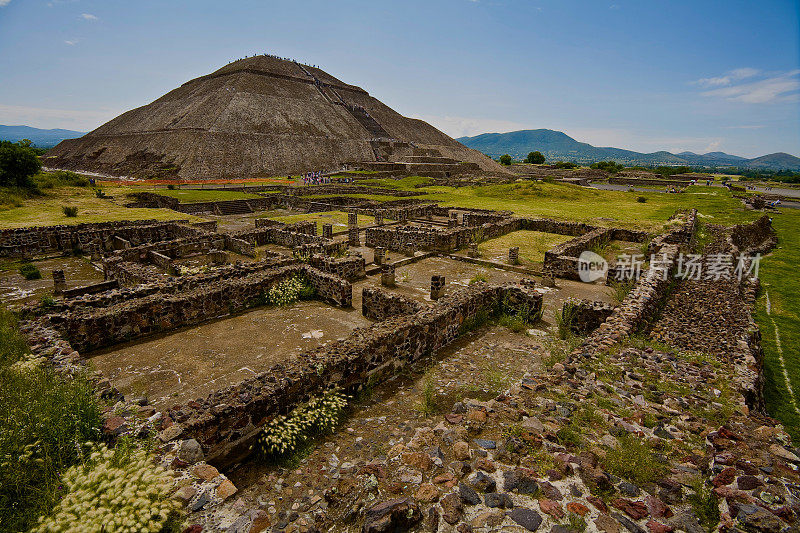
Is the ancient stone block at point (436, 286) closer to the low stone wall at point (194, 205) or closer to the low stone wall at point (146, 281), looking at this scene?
the low stone wall at point (146, 281)

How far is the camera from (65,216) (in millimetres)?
25797

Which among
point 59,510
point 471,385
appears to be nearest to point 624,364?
point 471,385

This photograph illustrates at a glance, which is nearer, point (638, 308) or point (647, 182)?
point (638, 308)

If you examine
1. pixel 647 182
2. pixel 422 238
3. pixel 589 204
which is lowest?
pixel 422 238

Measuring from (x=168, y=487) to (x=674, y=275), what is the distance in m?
18.8

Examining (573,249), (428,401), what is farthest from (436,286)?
(573,249)

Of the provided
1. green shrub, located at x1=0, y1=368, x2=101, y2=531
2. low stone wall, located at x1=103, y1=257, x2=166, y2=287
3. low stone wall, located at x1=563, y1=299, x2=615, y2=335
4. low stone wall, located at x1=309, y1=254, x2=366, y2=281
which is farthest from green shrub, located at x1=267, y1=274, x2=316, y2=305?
low stone wall, located at x1=563, y1=299, x2=615, y2=335

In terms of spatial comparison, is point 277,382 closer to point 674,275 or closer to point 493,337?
point 493,337

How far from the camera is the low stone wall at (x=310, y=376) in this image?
18.1 feet

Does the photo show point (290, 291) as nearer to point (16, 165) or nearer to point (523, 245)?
point (523, 245)

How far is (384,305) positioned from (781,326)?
1271cm

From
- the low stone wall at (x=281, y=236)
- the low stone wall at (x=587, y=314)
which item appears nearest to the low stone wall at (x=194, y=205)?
the low stone wall at (x=281, y=236)

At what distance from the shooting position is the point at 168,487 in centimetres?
385

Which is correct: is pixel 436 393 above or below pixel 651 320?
below
